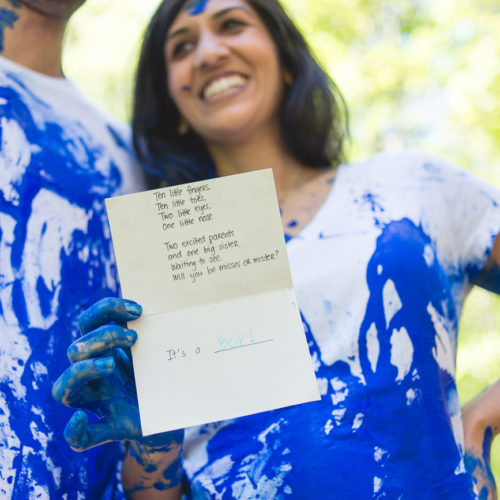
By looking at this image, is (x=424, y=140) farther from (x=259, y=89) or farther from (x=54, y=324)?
(x=54, y=324)

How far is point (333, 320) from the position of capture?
119 centimetres

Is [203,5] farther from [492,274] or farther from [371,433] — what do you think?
[371,433]

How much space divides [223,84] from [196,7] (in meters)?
0.26

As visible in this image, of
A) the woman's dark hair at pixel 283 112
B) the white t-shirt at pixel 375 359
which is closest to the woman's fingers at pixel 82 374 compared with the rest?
the white t-shirt at pixel 375 359

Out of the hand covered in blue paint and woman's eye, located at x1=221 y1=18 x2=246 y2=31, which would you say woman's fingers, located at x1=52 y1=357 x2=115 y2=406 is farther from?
woman's eye, located at x1=221 y1=18 x2=246 y2=31

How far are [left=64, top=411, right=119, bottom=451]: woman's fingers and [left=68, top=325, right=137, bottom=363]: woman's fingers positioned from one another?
10cm

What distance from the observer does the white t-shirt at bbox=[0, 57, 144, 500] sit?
1022 millimetres

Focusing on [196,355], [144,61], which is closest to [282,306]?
[196,355]

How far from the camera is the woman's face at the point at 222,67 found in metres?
1.48

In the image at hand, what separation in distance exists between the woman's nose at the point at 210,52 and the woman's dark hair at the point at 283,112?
174mm

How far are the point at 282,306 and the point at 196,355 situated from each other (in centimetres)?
18

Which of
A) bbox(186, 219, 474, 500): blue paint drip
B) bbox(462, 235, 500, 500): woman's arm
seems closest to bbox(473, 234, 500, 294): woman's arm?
bbox(462, 235, 500, 500): woman's arm

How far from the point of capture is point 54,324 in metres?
1.13

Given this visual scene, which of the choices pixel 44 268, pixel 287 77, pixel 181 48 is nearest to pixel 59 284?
pixel 44 268
